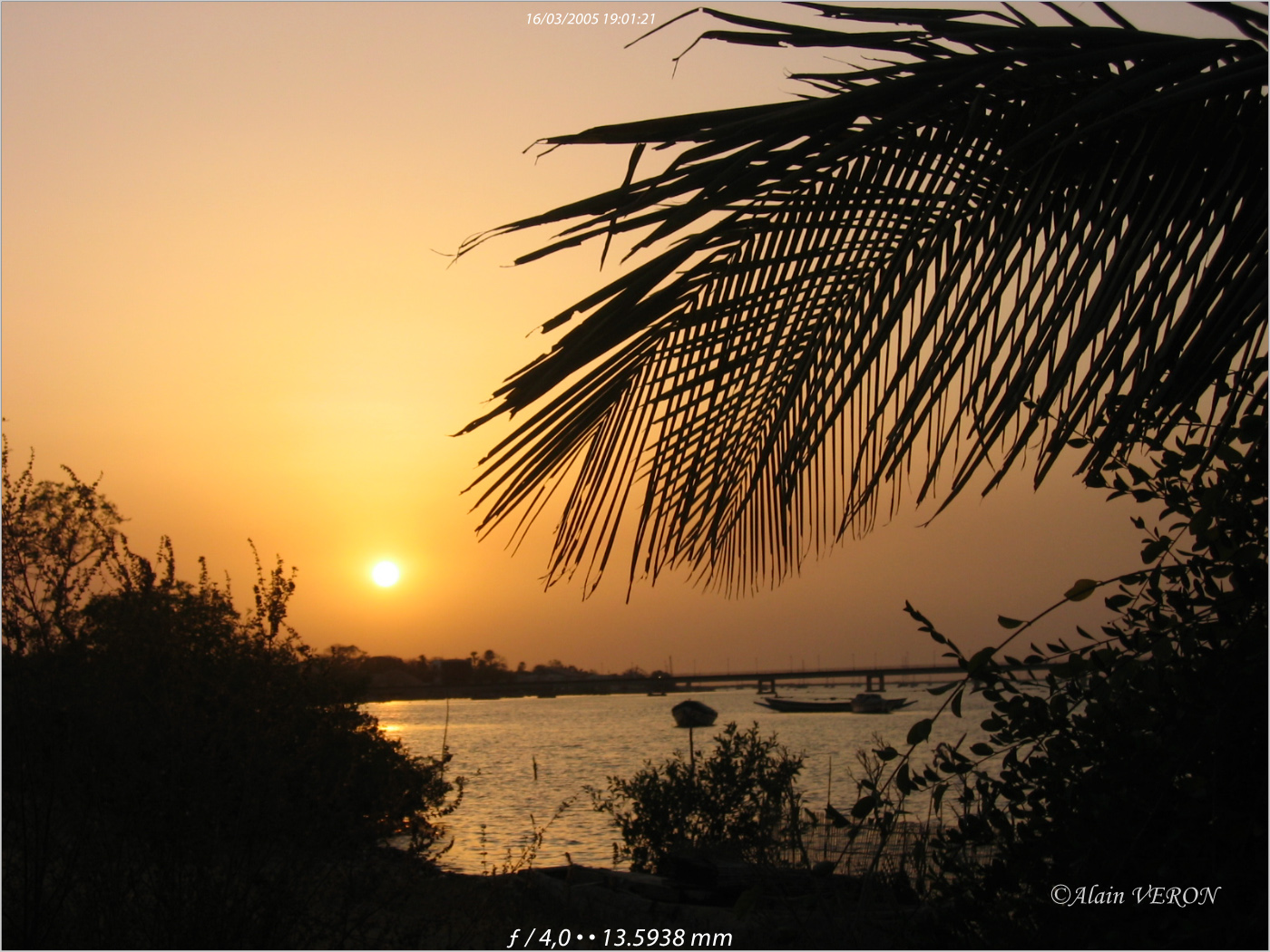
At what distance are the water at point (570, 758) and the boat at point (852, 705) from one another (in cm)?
128

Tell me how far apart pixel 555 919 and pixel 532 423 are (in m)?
8.24

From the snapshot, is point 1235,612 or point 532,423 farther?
point 1235,612

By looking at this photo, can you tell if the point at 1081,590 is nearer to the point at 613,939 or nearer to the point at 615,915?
the point at 613,939

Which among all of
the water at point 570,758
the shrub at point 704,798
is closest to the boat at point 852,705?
the water at point 570,758

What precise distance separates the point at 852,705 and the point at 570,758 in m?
67.2

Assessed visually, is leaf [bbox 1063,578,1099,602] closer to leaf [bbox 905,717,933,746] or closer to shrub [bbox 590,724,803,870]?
leaf [bbox 905,717,933,746]

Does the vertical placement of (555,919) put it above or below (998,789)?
below

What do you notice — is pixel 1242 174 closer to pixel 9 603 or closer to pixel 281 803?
pixel 281 803

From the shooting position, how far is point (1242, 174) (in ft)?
4.94

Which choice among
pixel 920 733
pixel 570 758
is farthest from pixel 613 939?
pixel 570 758

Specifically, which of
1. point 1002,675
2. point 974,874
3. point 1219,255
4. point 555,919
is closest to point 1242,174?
point 1219,255

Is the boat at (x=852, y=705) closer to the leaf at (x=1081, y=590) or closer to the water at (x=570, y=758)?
the water at (x=570, y=758)

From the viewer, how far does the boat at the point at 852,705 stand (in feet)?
358

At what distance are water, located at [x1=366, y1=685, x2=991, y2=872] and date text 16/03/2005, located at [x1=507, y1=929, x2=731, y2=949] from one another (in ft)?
2.24
